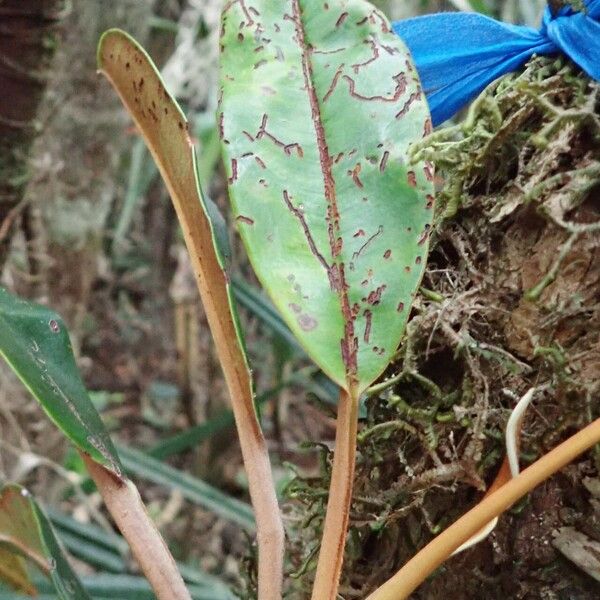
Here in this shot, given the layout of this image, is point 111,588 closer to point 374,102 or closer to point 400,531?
point 400,531

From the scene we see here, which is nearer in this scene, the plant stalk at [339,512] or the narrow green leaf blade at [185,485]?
the plant stalk at [339,512]

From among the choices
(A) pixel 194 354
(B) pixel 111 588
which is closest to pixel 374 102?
(B) pixel 111 588

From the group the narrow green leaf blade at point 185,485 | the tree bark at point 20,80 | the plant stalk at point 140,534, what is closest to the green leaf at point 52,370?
the plant stalk at point 140,534

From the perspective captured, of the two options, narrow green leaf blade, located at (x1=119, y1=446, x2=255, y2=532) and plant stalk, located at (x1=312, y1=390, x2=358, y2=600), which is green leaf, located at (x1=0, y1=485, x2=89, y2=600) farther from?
narrow green leaf blade, located at (x1=119, y1=446, x2=255, y2=532)

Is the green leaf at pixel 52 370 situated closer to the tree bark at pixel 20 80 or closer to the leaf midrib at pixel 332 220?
the leaf midrib at pixel 332 220

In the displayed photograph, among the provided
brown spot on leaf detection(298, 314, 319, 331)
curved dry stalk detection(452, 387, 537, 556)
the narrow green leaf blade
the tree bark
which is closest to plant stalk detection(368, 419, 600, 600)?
curved dry stalk detection(452, 387, 537, 556)

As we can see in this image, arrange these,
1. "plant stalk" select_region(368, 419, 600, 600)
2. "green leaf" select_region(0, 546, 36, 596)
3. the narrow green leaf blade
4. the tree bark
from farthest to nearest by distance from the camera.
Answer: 1. the narrow green leaf blade
2. the tree bark
3. "green leaf" select_region(0, 546, 36, 596)
4. "plant stalk" select_region(368, 419, 600, 600)
